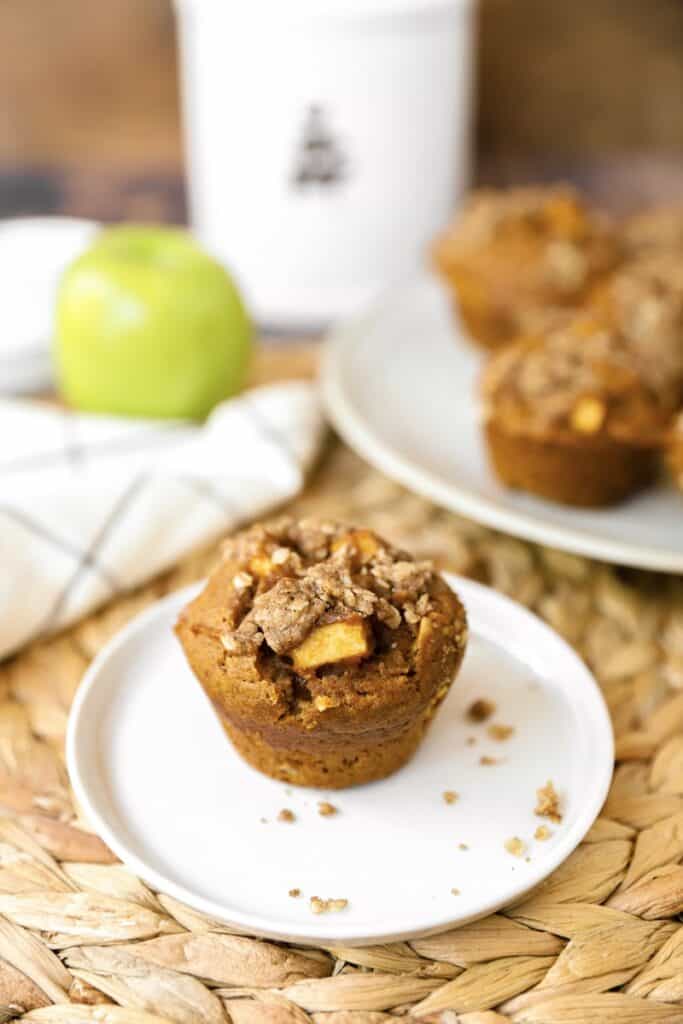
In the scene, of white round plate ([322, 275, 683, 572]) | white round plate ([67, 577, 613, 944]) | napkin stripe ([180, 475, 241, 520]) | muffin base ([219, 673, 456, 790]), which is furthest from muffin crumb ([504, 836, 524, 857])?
napkin stripe ([180, 475, 241, 520])

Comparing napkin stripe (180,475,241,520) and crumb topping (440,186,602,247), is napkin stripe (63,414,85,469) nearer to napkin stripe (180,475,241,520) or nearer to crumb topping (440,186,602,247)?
napkin stripe (180,475,241,520)

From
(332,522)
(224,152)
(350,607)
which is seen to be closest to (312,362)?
(224,152)

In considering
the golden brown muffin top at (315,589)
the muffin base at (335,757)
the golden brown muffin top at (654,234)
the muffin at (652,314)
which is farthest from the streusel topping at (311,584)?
the golden brown muffin top at (654,234)

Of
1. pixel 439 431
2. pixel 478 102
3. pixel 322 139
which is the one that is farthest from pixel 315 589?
pixel 478 102

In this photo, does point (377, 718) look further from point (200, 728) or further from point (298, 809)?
point (200, 728)

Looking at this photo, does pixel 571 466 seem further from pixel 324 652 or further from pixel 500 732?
pixel 324 652

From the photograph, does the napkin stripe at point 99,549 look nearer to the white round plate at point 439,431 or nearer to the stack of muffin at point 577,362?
the white round plate at point 439,431

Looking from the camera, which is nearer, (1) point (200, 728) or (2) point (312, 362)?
(1) point (200, 728)

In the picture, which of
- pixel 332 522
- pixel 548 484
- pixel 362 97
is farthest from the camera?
pixel 362 97
